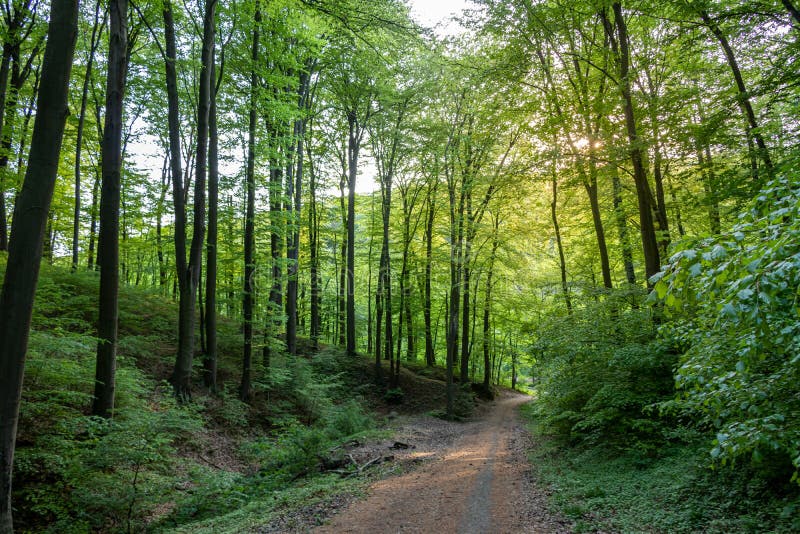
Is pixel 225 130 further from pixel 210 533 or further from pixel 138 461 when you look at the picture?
pixel 210 533

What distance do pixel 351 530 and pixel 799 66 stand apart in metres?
11.0

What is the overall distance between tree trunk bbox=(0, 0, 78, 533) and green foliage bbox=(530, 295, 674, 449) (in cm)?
894

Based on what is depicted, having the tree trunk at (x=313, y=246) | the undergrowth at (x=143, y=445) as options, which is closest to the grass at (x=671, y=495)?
the undergrowth at (x=143, y=445)

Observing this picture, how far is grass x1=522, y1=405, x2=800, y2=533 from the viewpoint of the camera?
15.0 ft

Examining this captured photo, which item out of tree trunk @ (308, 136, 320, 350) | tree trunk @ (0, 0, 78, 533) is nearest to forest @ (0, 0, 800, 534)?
tree trunk @ (0, 0, 78, 533)

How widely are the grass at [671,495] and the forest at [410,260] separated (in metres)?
0.04

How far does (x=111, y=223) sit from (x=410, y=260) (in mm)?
16087

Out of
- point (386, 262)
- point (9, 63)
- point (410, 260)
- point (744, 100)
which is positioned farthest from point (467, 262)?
point (9, 63)

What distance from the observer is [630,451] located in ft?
23.7

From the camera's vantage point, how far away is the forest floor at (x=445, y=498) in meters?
5.70

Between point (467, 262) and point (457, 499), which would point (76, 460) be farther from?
point (467, 262)

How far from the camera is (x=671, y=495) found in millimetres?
5504

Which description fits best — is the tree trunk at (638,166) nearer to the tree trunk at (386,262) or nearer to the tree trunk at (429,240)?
the tree trunk at (429,240)

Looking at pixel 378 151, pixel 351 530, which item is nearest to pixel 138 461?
pixel 351 530
